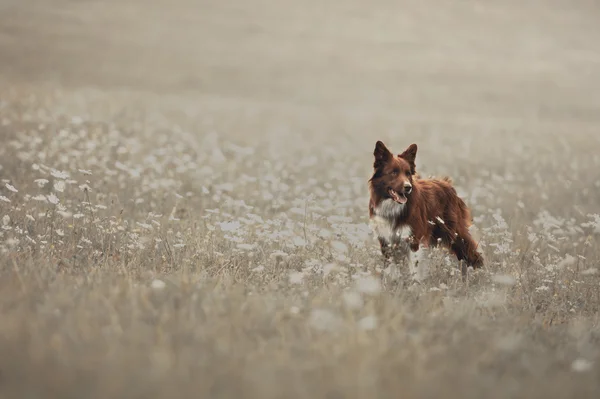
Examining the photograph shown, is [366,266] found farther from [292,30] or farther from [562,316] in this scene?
[292,30]

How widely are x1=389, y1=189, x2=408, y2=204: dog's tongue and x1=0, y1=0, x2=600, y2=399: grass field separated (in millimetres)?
758

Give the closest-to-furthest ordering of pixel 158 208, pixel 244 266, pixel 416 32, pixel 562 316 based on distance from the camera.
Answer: pixel 562 316 < pixel 244 266 < pixel 158 208 < pixel 416 32

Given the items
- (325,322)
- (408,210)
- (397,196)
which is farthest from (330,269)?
(325,322)

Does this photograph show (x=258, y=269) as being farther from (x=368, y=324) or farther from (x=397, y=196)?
(x=368, y=324)

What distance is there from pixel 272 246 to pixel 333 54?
3791 cm

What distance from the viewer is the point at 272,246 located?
303 inches

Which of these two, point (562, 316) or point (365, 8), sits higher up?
point (365, 8)

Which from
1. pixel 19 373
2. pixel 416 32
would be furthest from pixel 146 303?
pixel 416 32

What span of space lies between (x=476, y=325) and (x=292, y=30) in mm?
46066

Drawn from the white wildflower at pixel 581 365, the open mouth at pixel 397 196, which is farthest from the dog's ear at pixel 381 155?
the white wildflower at pixel 581 365

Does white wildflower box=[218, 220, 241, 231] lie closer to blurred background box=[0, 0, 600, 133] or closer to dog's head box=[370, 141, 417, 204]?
dog's head box=[370, 141, 417, 204]

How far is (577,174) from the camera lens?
15.5 metres

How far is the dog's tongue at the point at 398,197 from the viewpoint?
270 inches

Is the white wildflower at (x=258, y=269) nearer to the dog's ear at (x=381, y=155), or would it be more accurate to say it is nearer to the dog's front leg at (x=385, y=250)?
the dog's front leg at (x=385, y=250)
